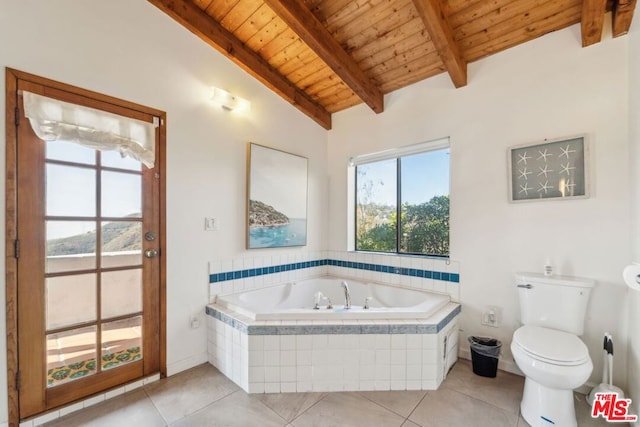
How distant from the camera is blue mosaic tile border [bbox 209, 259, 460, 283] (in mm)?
2541

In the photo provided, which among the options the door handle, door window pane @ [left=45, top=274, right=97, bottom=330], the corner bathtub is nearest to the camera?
door window pane @ [left=45, top=274, right=97, bottom=330]

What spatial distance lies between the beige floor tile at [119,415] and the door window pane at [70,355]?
0.22 metres

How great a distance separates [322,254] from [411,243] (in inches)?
42.5

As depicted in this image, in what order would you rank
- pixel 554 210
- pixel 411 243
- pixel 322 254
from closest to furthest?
pixel 554 210
pixel 411 243
pixel 322 254

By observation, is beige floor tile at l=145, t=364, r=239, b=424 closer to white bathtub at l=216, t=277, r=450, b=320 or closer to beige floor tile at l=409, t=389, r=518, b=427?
white bathtub at l=216, t=277, r=450, b=320

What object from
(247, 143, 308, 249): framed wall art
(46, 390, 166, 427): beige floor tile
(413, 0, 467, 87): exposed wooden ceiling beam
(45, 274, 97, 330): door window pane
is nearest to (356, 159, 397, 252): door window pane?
(247, 143, 308, 249): framed wall art

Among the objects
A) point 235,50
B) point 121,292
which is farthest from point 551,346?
point 235,50

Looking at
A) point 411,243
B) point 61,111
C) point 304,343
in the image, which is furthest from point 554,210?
point 61,111

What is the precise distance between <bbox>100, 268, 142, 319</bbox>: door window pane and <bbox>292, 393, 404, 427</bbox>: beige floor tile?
1.38 metres

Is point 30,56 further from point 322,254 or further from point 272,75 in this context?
point 322,254

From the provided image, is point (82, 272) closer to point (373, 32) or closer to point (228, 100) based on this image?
point (228, 100)

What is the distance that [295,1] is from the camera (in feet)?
6.81

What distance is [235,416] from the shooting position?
68.4 inches

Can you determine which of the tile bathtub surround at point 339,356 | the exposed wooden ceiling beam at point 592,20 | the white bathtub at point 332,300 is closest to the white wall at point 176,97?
the white bathtub at point 332,300
